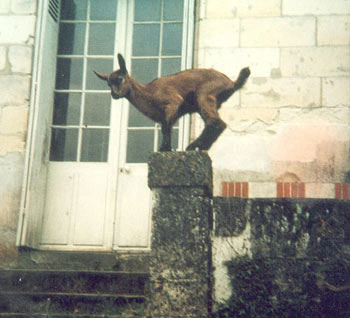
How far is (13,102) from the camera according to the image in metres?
6.34

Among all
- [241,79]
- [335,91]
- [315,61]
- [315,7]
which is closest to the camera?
[241,79]

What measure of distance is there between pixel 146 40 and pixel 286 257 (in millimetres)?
3956

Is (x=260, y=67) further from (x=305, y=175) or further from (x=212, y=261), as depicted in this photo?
(x=212, y=261)

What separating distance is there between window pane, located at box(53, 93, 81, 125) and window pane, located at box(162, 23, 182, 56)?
116cm

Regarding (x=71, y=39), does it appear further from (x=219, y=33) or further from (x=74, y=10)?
(x=219, y=33)

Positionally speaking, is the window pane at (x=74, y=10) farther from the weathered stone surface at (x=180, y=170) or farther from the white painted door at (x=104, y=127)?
the weathered stone surface at (x=180, y=170)

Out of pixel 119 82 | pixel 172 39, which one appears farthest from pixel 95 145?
pixel 119 82

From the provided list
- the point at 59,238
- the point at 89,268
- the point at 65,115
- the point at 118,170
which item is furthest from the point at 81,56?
the point at 89,268

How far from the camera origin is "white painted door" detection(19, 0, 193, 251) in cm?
632

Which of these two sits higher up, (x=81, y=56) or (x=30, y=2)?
(x=30, y=2)

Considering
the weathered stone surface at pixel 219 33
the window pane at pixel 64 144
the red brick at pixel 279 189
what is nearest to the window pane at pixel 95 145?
the window pane at pixel 64 144

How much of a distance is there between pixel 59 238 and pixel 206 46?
2627 millimetres

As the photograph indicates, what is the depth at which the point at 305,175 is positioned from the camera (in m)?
5.72

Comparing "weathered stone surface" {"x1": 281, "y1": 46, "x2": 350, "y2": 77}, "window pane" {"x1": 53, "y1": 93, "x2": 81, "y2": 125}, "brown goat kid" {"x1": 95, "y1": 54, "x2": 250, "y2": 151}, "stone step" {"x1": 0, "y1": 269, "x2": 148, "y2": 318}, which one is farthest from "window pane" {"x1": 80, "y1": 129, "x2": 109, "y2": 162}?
"brown goat kid" {"x1": 95, "y1": 54, "x2": 250, "y2": 151}
